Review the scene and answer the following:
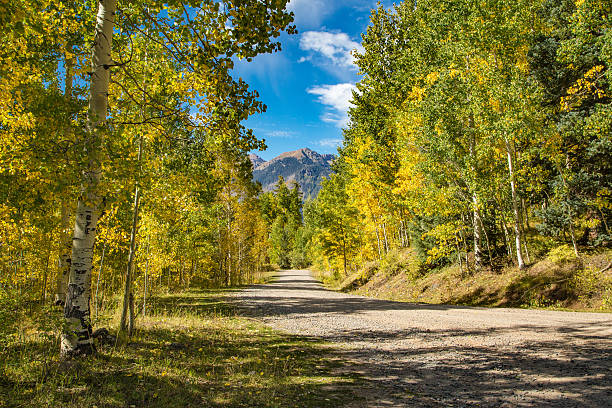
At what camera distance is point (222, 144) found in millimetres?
6617

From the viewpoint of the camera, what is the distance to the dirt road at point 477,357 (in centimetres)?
407

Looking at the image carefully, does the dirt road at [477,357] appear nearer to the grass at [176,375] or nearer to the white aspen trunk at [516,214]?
the grass at [176,375]

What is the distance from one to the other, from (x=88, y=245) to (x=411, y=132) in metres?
15.5

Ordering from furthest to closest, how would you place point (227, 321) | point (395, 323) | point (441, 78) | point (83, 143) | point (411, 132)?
point (411, 132), point (441, 78), point (227, 321), point (395, 323), point (83, 143)

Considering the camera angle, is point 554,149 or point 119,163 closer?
point 119,163

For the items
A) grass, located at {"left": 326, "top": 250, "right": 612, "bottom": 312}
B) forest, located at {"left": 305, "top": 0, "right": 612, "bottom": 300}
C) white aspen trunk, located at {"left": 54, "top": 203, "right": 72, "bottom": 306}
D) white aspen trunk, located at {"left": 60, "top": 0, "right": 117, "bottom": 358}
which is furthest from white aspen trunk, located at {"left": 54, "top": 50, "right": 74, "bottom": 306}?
grass, located at {"left": 326, "top": 250, "right": 612, "bottom": 312}

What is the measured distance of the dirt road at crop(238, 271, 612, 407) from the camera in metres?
4.07

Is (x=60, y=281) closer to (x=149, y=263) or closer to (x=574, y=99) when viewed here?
(x=149, y=263)

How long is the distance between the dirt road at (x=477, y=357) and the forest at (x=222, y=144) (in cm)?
371

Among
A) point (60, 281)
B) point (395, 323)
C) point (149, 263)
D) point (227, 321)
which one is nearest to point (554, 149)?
point (395, 323)

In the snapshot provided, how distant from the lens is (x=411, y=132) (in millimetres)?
16875

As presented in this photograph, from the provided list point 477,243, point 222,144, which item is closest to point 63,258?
point 222,144

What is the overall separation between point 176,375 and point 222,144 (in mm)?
4270

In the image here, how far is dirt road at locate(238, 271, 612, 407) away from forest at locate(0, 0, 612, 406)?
371 centimetres
